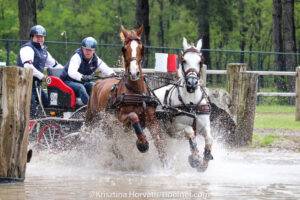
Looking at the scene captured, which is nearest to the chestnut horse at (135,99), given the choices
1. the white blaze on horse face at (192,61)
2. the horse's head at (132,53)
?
the horse's head at (132,53)

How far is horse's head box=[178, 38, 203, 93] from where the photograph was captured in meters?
11.6

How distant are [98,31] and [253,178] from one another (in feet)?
125

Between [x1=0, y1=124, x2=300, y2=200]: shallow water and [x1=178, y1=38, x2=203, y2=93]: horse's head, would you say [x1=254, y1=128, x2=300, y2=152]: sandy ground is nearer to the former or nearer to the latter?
[x1=0, y1=124, x2=300, y2=200]: shallow water

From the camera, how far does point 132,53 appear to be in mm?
11516

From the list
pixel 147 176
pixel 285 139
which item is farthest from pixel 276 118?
pixel 147 176

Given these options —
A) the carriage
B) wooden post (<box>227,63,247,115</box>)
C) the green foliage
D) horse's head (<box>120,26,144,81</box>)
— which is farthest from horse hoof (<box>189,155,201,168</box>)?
the green foliage

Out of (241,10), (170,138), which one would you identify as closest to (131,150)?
(170,138)

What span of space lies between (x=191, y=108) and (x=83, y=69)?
252 cm

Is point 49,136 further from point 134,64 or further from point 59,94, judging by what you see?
point 134,64

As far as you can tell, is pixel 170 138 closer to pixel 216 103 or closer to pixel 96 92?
pixel 96 92

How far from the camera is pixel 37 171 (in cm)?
1184

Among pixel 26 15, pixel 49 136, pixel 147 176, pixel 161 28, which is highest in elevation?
pixel 161 28

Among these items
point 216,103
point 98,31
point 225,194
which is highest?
point 98,31

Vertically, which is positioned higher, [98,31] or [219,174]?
[98,31]
